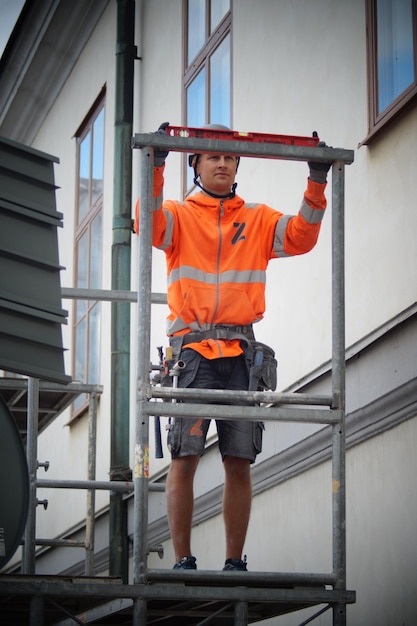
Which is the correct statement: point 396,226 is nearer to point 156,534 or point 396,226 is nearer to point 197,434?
point 197,434

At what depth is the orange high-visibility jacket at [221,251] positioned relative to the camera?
664 centimetres

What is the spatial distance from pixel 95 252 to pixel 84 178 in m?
1.33

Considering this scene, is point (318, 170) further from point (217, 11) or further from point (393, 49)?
point (217, 11)

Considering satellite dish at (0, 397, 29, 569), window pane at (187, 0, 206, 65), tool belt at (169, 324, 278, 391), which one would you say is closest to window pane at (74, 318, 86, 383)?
window pane at (187, 0, 206, 65)

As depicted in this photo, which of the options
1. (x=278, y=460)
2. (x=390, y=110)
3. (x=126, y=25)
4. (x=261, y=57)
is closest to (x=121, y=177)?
(x=126, y=25)

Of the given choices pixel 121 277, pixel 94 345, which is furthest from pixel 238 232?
pixel 94 345

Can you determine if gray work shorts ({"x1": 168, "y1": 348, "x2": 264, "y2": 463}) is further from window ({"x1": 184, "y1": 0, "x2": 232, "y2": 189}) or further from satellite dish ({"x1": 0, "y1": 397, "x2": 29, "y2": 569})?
window ({"x1": 184, "y1": 0, "x2": 232, "y2": 189})

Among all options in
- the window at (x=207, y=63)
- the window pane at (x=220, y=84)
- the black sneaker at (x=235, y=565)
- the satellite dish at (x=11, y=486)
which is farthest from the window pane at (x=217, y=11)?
the satellite dish at (x=11, y=486)

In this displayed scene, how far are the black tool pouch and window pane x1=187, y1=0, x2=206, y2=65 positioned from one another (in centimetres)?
600

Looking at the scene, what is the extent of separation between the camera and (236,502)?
6516mm

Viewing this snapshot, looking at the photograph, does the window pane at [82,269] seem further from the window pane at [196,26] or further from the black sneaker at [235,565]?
the black sneaker at [235,565]

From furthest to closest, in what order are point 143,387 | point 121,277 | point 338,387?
point 121,277 → point 338,387 → point 143,387

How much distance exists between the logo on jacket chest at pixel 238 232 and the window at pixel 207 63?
4.34m

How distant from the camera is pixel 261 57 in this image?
10.2 metres
